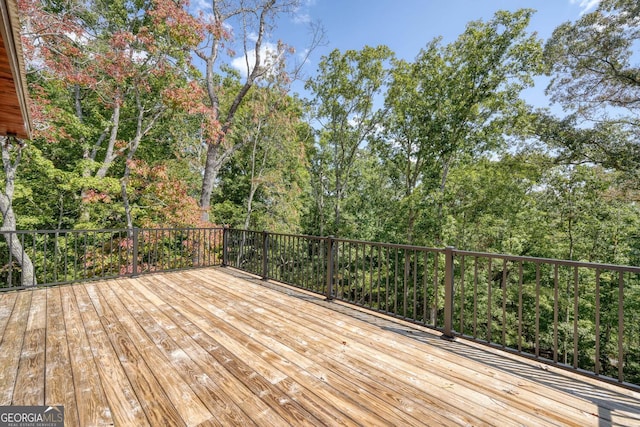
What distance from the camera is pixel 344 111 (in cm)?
1282

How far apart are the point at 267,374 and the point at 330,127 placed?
41.5 feet

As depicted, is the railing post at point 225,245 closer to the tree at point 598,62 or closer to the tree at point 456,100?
the tree at point 456,100

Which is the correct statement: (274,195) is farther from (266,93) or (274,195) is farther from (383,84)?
(383,84)

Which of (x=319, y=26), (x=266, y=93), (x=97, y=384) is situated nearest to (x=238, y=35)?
(x=266, y=93)

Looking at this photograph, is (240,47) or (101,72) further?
(240,47)

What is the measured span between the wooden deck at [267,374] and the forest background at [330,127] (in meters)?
5.62

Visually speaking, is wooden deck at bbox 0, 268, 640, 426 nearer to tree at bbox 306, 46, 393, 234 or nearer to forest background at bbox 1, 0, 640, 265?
forest background at bbox 1, 0, 640, 265

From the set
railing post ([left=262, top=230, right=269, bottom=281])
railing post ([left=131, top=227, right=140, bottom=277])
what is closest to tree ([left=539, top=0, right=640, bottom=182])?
railing post ([left=262, top=230, right=269, bottom=281])

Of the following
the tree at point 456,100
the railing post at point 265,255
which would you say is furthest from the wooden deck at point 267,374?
the tree at point 456,100

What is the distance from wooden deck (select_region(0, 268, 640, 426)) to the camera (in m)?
1.55

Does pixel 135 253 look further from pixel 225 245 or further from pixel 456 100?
pixel 456 100

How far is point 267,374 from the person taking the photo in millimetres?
1917

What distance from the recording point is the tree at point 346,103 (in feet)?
39.0

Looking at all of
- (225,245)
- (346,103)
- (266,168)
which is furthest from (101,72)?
(346,103)
